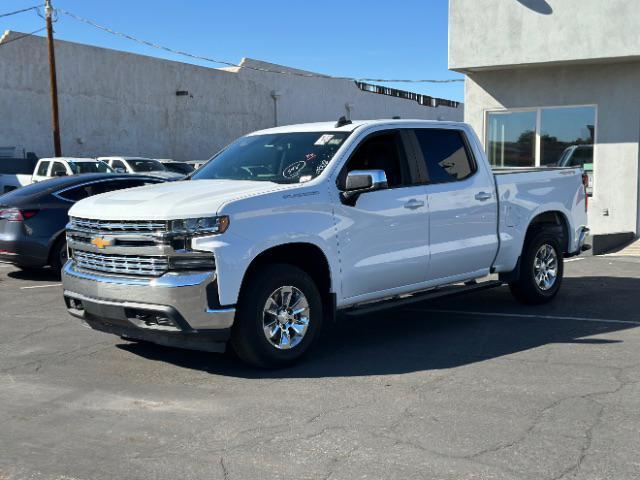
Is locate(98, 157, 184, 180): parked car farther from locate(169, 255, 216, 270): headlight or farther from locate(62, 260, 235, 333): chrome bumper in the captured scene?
locate(169, 255, 216, 270): headlight

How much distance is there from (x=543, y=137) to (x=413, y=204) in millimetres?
9301

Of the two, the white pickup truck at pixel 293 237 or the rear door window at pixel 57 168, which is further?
the rear door window at pixel 57 168

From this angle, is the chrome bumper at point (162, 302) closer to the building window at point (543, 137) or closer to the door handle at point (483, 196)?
the door handle at point (483, 196)

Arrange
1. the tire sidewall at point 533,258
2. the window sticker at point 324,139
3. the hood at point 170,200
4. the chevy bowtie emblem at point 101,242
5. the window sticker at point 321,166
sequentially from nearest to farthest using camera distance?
the hood at point 170,200 < the chevy bowtie emblem at point 101,242 < the window sticker at point 321,166 < the window sticker at point 324,139 < the tire sidewall at point 533,258

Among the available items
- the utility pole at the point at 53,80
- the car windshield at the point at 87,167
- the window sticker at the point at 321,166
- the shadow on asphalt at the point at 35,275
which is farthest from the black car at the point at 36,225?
the utility pole at the point at 53,80

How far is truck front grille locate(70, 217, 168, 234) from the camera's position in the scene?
5933mm

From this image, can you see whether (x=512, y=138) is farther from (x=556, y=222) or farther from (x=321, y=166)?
(x=321, y=166)

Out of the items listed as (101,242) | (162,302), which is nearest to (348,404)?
(162,302)

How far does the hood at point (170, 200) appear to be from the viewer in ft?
19.4

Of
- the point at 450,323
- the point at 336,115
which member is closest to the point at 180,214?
the point at 450,323

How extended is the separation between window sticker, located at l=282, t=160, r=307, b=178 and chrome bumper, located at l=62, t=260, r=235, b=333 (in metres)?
1.44

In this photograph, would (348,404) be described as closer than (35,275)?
Yes

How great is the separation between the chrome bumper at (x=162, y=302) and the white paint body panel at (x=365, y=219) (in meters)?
0.14

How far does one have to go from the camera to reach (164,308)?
586cm
